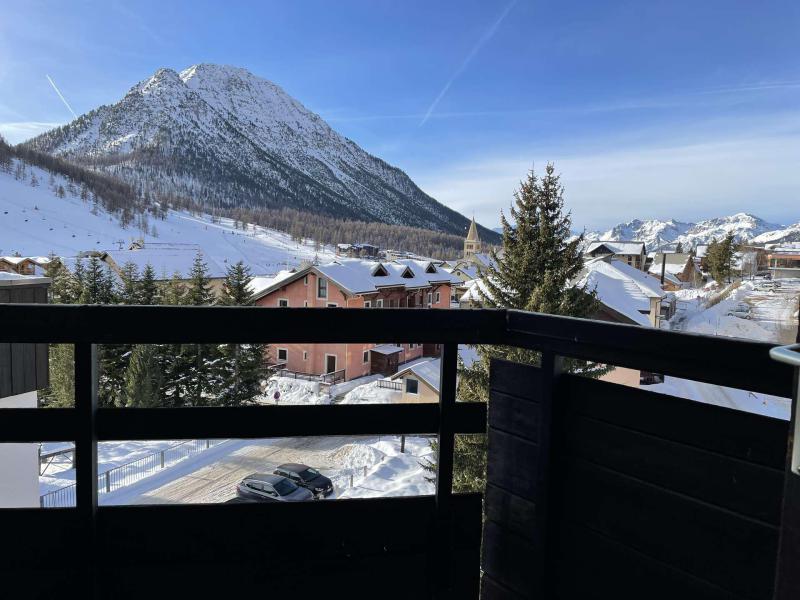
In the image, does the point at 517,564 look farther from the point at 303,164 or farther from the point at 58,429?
the point at 303,164

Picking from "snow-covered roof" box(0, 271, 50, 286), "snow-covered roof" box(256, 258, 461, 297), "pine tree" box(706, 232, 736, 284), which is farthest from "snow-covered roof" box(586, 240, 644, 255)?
"snow-covered roof" box(0, 271, 50, 286)

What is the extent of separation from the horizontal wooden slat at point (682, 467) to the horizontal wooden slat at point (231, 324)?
385 mm

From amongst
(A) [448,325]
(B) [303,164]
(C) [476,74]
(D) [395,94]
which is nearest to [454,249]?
(D) [395,94]

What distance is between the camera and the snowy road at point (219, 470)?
9648 millimetres

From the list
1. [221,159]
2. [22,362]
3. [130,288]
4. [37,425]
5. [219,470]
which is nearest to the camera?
[37,425]

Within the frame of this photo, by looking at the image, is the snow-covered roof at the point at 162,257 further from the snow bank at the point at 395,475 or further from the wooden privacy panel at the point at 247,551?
the wooden privacy panel at the point at 247,551

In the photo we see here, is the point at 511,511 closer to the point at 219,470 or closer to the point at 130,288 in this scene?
the point at 219,470

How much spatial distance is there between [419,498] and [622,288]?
16.8 metres

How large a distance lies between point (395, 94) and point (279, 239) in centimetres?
6390

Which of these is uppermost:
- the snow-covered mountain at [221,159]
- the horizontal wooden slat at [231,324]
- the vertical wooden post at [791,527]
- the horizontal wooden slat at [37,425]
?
the snow-covered mountain at [221,159]

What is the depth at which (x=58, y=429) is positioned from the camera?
4.03ft

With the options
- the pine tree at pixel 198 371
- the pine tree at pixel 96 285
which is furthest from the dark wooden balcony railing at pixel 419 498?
the pine tree at pixel 96 285

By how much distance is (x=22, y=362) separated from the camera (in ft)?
17.5

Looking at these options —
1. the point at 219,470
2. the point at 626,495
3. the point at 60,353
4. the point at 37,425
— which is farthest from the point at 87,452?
the point at 60,353
